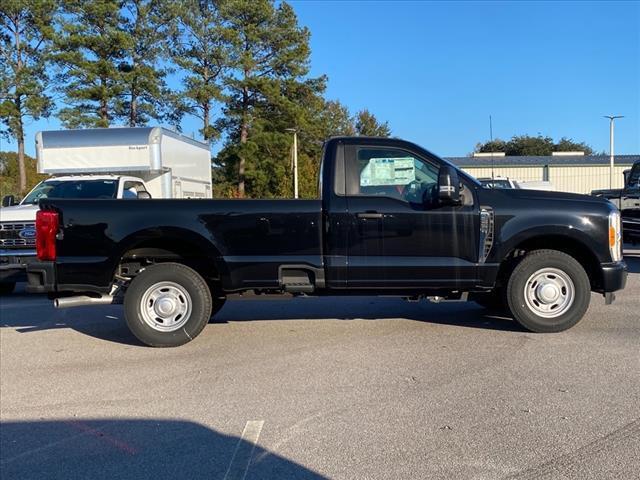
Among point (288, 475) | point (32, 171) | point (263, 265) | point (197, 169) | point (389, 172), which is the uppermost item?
point (32, 171)

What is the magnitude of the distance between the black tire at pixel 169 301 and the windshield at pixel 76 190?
5058mm

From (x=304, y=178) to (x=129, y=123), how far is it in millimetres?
11991

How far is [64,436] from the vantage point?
13.5 ft

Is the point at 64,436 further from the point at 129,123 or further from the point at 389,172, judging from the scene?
the point at 129,123

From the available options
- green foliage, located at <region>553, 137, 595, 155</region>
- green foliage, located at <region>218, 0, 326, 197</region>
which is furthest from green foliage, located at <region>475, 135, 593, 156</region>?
green foliage, located at <region>218, 0, 326, 197</region>

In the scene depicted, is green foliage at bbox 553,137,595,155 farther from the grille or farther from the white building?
the grille

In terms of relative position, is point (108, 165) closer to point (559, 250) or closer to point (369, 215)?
point (369, 215)

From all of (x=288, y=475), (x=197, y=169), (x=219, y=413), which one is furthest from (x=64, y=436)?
(x=197, y=169)

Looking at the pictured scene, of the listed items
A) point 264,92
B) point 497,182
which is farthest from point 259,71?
point 497,182

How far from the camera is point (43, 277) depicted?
19.9 ft

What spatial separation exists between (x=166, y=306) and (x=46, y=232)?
1414mm

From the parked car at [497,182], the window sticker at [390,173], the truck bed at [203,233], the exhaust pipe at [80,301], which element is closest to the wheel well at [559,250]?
the window sticker at [390,173]

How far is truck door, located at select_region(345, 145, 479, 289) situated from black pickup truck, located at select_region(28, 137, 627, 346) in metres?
0.01

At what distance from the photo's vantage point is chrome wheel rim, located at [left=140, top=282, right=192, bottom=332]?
6219mm
